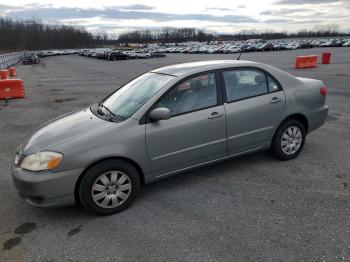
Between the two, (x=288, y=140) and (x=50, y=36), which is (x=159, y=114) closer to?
(x=288, y=140)

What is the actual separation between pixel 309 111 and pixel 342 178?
1.15 meters

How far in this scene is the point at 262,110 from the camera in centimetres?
443

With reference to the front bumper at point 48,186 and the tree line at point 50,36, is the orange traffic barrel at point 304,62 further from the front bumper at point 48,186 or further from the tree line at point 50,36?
the tree line at point 50,36

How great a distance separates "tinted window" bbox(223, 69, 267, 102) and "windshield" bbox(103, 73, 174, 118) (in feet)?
2.64

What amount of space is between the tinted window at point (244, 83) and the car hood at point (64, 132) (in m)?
1.64

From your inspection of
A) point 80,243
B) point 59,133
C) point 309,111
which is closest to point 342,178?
point 309,111

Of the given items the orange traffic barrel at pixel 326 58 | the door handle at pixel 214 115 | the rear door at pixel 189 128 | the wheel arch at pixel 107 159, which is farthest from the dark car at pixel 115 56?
the wheel arch at pixel 107 159

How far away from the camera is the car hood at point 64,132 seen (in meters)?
3.49

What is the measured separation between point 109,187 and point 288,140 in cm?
278

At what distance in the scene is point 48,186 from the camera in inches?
130

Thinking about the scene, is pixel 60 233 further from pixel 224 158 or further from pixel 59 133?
pixel 224 158

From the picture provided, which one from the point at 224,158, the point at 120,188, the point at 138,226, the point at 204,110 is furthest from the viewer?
the point at 224,158

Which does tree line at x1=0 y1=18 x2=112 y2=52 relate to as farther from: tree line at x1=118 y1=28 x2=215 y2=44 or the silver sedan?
the silver sedan

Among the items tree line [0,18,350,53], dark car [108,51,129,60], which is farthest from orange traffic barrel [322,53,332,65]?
tree line [0,18,350,53]
